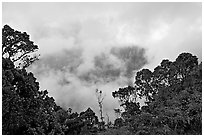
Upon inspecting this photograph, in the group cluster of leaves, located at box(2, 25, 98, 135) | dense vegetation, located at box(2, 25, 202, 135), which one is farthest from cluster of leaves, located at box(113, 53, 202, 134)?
cluster of leaves, located at box(2, 25, 98, 135)

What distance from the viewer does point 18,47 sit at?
14.8 ft

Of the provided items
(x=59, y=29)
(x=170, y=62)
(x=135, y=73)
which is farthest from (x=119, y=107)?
(x=59, y=29)

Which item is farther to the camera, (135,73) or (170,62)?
(135,73)

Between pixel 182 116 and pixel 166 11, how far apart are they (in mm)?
2299

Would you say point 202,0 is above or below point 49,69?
below

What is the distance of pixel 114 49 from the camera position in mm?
7617

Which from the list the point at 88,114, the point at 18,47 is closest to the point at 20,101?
the point at 18,47

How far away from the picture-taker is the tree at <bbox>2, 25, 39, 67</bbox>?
170 inches

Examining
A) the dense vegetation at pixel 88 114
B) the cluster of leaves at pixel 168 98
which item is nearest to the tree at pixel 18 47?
the dense vegetation at pixel 88 114

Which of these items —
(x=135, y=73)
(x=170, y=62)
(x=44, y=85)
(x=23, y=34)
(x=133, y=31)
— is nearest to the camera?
(x=23, y=34)

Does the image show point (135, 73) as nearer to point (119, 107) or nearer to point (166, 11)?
point (119, 107)

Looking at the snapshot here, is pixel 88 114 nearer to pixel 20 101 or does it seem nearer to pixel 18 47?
pixel 18 47

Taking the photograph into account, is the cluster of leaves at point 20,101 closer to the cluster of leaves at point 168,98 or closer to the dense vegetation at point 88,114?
the dense vegetation at point 88,114

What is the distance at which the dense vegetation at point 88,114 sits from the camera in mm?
3666
